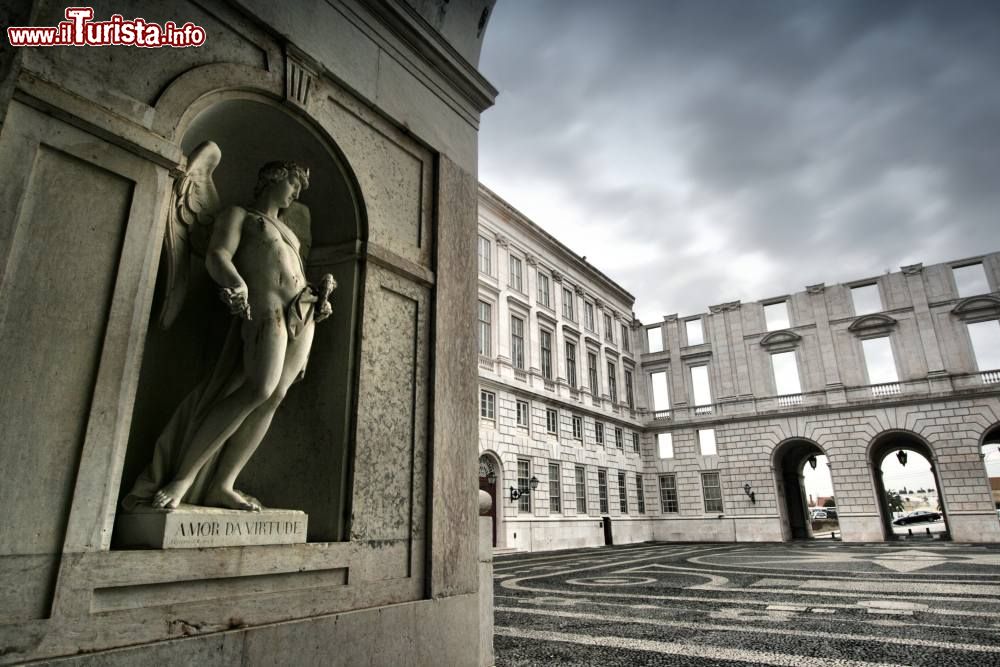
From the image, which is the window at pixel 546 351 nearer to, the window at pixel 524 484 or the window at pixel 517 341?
the window at pixel 517 341

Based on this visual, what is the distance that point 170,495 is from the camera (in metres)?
2.56

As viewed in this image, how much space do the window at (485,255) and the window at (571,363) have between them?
6300mm

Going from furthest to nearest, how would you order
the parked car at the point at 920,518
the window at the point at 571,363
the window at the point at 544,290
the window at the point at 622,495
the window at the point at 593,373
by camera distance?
the parked car at the point at 920,518, the window at the point at 593,373, the window at the point at 622,495, the window at the point at 571,363, the window at the point at 544,290

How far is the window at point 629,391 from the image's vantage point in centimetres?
2989

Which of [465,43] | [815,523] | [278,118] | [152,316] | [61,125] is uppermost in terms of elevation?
[465,43]

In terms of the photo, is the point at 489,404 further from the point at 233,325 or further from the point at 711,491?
the point at 233,325

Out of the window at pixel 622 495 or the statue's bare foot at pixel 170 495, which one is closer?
the statue's bare foot at pixel 170 495

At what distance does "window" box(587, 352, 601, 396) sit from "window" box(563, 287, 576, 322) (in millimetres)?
2141

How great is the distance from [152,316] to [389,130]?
196 cm

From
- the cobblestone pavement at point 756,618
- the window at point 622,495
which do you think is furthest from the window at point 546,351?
the cobblestone pavement at point 756,618

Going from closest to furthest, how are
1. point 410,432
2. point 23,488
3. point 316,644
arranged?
point 23,488 < point 316,644 < point 410,432

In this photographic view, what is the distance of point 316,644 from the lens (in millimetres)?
2680

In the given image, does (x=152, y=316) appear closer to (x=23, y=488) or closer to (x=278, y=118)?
(x=23, y=488)

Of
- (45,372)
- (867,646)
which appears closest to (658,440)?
(867,646)
